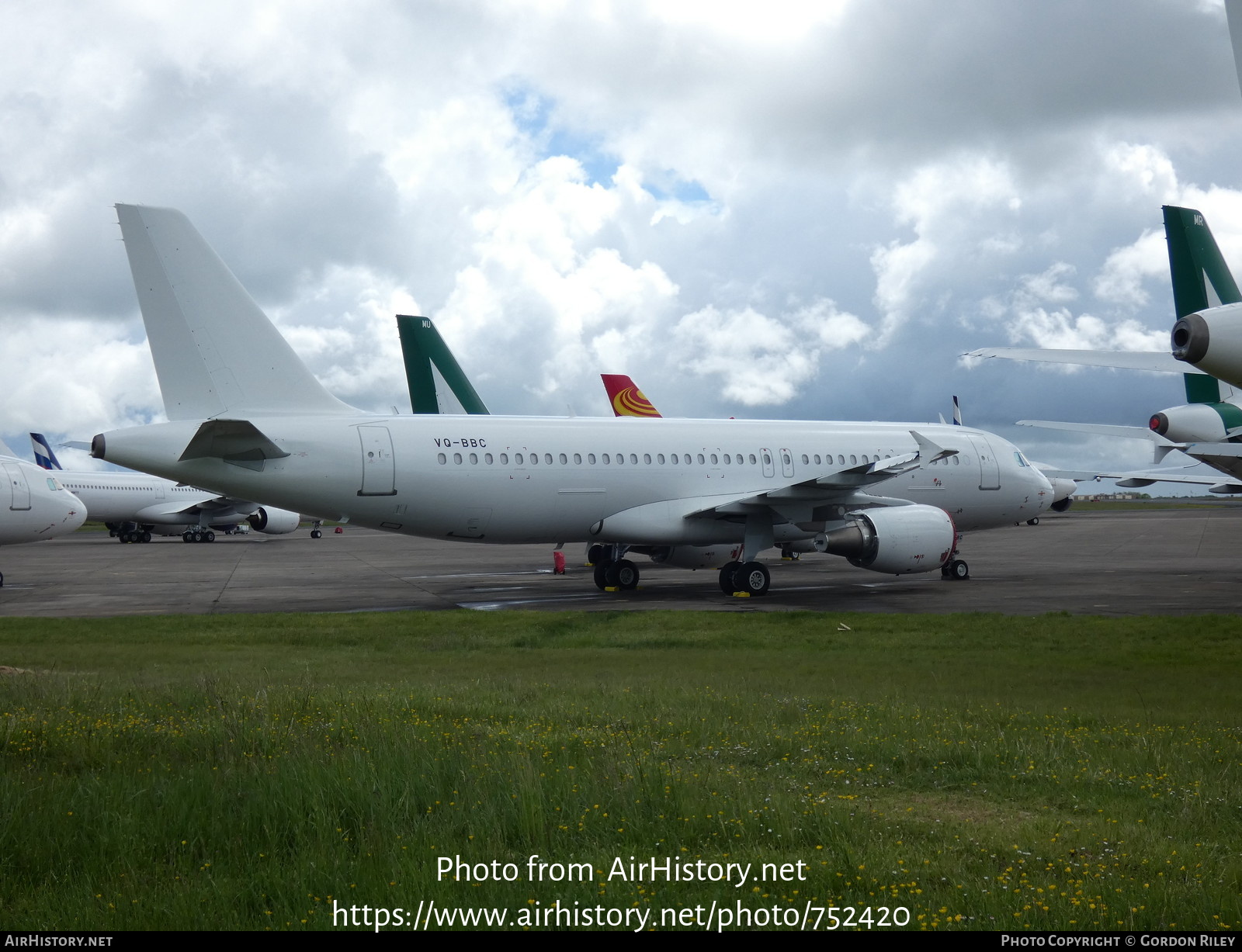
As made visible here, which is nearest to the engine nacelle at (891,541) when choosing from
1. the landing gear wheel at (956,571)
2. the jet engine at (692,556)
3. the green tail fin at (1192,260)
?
the jet engine at (692,556)

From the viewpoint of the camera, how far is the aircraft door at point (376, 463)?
19.1 m

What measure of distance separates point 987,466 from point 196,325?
736 inches

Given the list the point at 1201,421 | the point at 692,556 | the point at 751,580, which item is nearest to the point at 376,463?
the point at 751,580

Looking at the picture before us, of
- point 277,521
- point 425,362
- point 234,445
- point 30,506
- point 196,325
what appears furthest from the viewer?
point 277,521

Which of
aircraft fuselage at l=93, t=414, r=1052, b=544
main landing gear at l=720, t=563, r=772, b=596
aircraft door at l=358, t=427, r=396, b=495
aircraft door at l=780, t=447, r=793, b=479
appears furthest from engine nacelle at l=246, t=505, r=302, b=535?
main landing gear at l=720, t=563, r=772, b=596

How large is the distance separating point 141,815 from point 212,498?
53346mm

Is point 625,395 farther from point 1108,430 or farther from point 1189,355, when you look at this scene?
point 1189,355

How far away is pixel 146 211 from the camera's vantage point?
1730 cm

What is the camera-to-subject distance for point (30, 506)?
2739 centimetres

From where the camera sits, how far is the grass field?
4.20 meters

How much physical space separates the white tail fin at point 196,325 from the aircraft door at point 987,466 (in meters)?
16.9

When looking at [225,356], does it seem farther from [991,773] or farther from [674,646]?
[991,773]

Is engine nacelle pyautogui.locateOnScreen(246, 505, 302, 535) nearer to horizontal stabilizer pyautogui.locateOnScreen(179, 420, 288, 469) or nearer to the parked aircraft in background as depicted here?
horizontal stabilizer pyautogui.locateOnScreen(179, 420, 288, 469)
